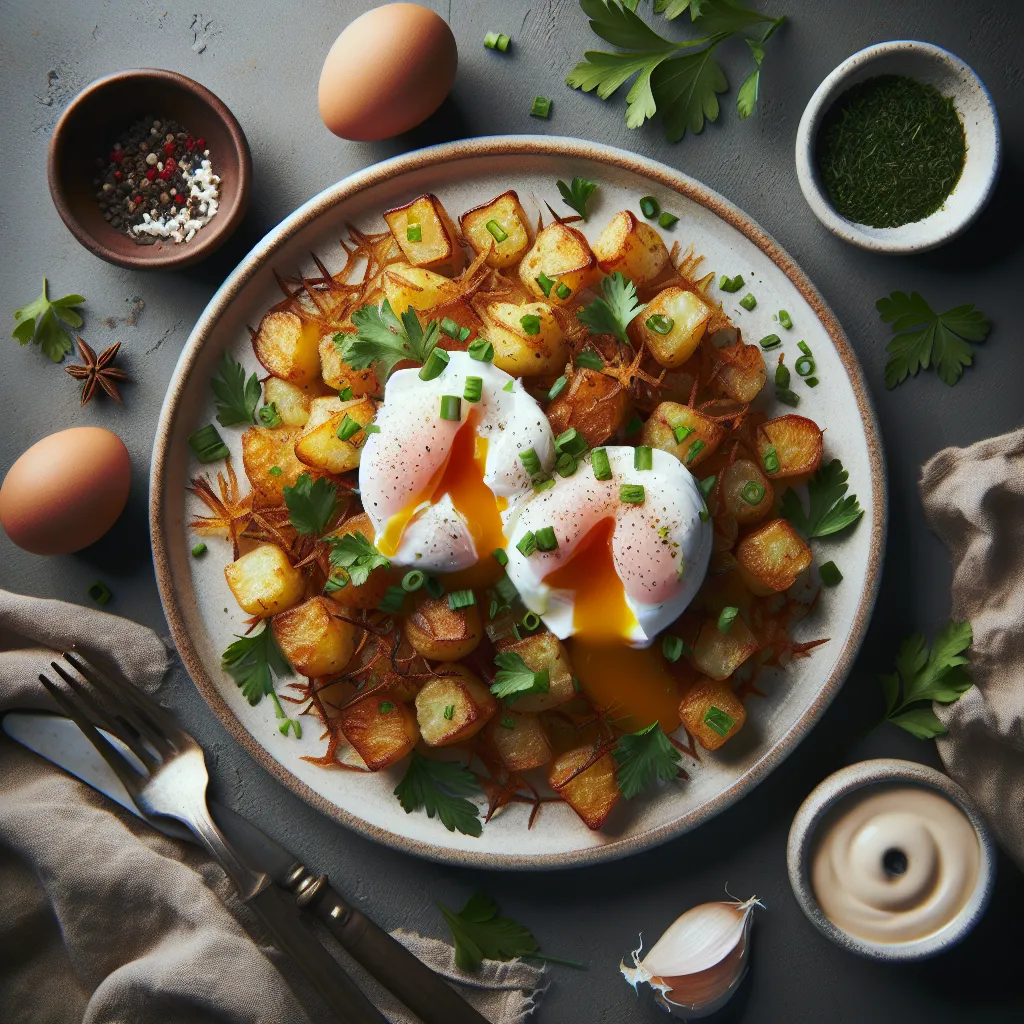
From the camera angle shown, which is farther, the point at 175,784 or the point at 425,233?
the point at 175,784

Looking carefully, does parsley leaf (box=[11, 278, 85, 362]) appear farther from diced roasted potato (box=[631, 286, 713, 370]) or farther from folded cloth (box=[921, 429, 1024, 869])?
folded cloth (box=[921, 429, 1024, 869])

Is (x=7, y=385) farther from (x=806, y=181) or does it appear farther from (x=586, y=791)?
(x=806, y=181)

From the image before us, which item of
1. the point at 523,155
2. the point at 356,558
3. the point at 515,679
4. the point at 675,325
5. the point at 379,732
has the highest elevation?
the point at 523,155

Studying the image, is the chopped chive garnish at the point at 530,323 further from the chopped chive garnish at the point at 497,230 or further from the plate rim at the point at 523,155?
the plate rim at the point at 523,155

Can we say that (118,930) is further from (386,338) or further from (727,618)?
(727,618)

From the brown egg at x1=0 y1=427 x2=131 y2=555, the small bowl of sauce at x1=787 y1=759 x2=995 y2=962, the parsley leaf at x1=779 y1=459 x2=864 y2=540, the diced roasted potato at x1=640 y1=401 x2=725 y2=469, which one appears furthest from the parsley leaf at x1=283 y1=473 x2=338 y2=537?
the small bowl of sauce at x1=787 y1=759 x2=995 y2=962

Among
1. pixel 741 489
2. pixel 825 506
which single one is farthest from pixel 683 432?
pixel 825 506
